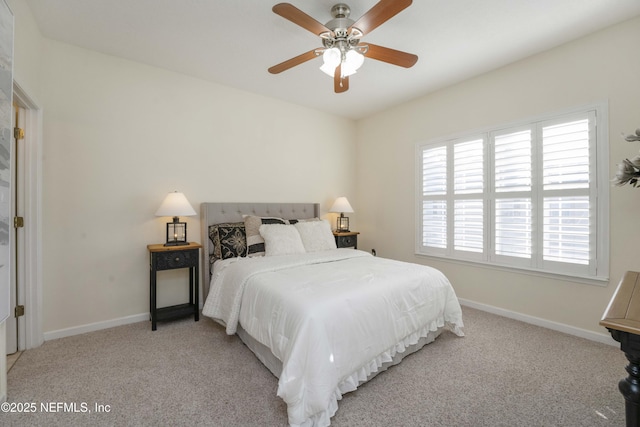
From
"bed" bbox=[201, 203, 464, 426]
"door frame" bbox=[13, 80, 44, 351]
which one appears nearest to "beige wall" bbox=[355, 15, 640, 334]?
"bed" bbox=[201, 203, 464, 426]

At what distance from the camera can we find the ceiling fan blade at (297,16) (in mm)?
1674

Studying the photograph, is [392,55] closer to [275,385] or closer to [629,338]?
[629,338]

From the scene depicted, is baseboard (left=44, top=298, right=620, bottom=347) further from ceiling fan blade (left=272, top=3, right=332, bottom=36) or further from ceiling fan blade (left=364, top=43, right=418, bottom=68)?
ceiling fan blade (left=272, top=3, right=332, bottom=36)

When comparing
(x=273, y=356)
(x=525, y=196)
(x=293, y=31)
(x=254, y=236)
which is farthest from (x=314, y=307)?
(x=525, y=196)

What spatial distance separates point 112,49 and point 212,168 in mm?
1470

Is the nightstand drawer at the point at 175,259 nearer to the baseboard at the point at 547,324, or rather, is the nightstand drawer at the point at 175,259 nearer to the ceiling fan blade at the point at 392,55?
the ceiling fan blade at the point at 392,55

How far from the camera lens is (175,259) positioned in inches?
115

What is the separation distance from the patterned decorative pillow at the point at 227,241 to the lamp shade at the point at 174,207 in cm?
40

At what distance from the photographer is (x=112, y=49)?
2799 millimetres

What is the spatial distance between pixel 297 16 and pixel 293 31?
2.61 ft

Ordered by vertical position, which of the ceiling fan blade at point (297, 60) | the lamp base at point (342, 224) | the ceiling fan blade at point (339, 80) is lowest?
the lamp base at point (342, 224)

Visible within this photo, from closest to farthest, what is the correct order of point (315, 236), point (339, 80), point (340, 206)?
point (339, 80) < point (315, 236) < point (340, 206)

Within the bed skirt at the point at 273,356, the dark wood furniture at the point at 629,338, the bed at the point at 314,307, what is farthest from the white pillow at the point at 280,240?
the dark wood furniture at the point at 629,338

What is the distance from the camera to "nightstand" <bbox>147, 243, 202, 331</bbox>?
9.24ft
